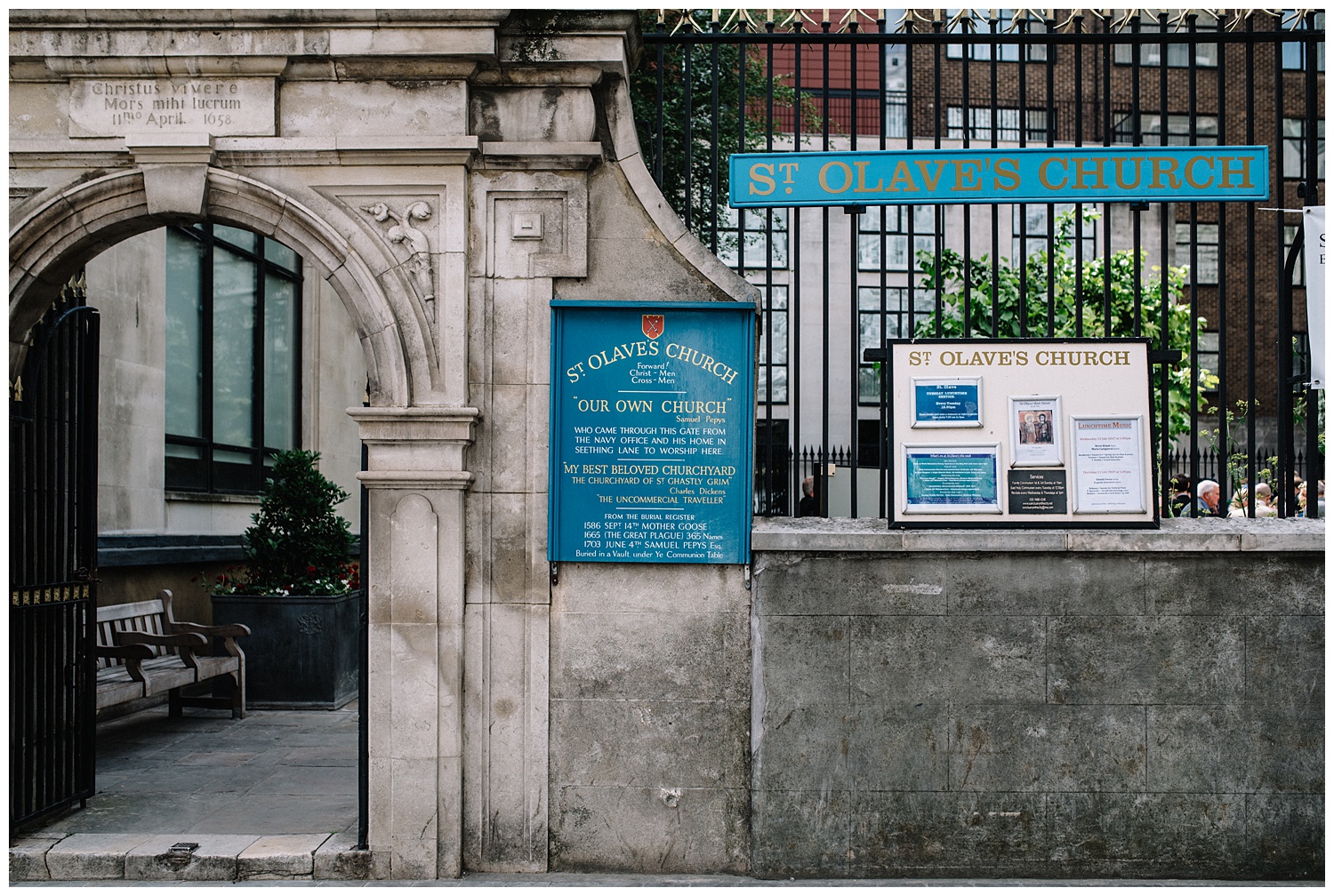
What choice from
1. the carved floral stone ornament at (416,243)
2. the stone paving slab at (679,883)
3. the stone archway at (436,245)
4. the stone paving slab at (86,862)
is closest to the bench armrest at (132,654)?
the stone paving slab at (86,862)

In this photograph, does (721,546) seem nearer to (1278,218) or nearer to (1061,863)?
(1061,863)

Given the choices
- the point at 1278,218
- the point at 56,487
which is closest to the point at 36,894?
the point at 56,487

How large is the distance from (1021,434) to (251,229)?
403 centimetres

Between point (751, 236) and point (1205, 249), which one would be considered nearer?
point (751, 236)

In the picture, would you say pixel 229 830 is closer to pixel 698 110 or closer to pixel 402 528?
pixel 402 528

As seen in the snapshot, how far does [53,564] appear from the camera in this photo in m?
6.51

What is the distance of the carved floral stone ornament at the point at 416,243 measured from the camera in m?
5.89

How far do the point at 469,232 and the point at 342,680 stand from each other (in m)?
6.03

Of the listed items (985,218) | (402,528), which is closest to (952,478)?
(402,528)

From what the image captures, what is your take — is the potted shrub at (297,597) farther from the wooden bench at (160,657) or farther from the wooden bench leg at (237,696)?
the wooden bench leg at (237,696)

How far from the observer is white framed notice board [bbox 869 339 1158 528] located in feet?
19.2

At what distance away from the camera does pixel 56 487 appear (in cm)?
654

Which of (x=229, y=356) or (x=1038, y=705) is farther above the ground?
(x=229, y=356)

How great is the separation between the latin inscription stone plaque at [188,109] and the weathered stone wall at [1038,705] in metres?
3.34
